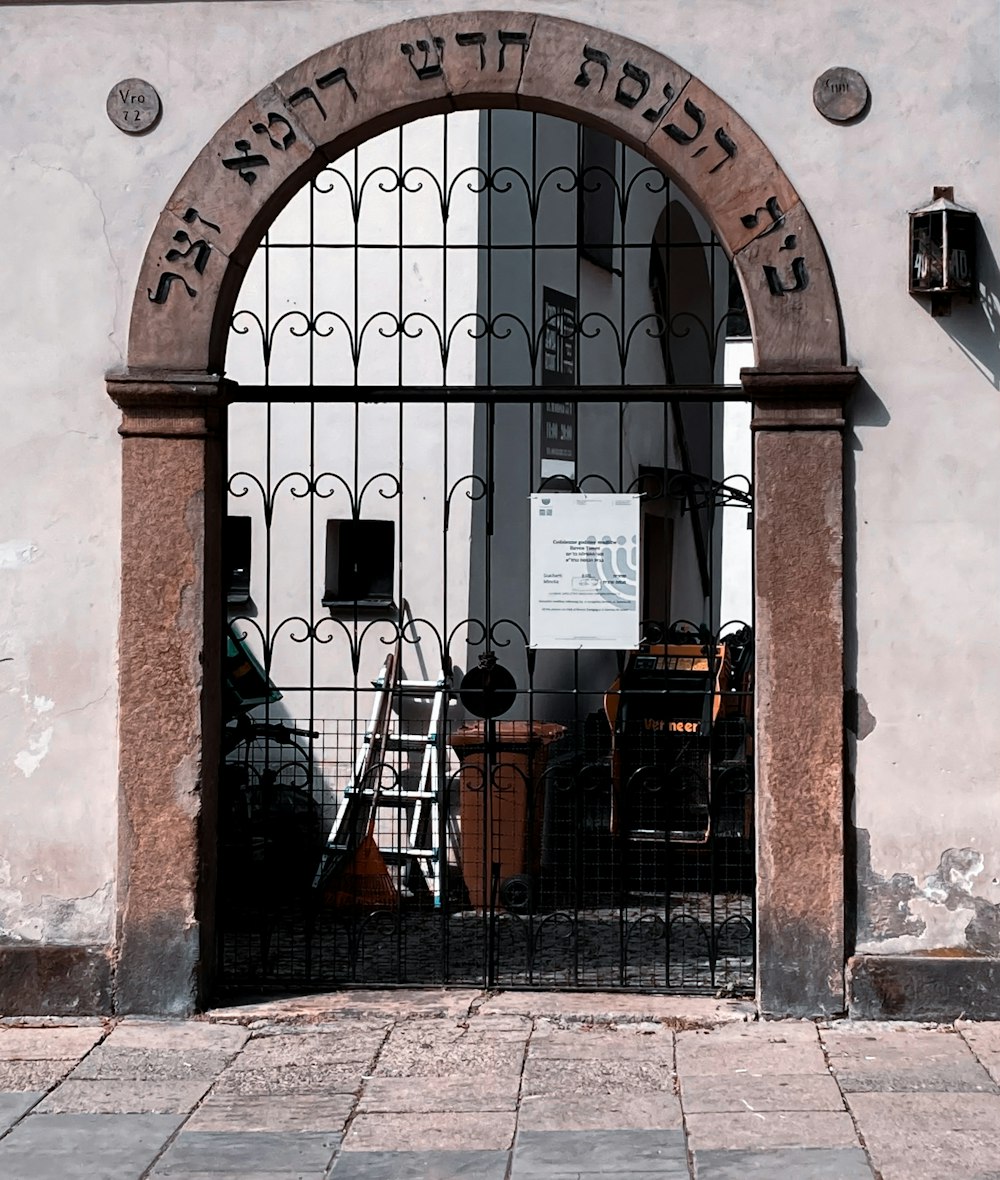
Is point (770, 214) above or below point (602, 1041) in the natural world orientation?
above

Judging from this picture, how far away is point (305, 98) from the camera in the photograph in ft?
20.4

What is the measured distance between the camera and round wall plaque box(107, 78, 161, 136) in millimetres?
6242

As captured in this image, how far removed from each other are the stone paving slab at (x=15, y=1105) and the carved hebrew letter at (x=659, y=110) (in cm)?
394

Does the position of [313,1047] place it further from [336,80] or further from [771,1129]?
[336,80]

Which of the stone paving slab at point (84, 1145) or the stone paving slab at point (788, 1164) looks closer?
the stone paving slab at point (788, 1164)

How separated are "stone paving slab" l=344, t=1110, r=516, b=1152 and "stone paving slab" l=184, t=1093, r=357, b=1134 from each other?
10cm

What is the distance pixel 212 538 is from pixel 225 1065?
6.31 ft

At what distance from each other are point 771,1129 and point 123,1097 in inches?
79.3

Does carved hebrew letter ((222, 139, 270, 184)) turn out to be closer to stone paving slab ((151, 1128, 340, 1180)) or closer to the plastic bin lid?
the plastic bin lid

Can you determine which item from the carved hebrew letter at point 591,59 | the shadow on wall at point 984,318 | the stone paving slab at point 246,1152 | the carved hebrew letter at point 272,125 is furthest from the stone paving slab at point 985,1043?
the carved hebrew letter at point 272,125

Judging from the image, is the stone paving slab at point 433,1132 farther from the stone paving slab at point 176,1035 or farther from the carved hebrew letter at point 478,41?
the carved hebrew letter at point 478,41

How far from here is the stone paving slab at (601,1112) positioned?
16.3 feet

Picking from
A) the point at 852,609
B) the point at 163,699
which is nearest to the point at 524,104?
the point at 852,609

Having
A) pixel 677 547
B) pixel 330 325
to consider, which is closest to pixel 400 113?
pixel 330 325
